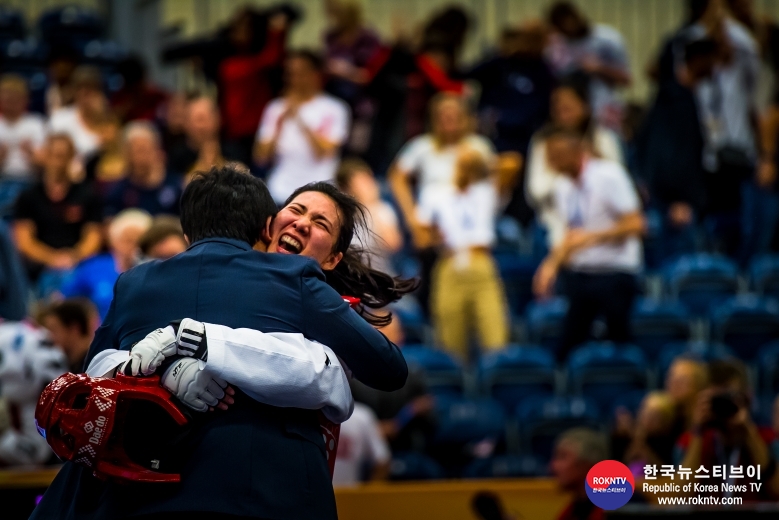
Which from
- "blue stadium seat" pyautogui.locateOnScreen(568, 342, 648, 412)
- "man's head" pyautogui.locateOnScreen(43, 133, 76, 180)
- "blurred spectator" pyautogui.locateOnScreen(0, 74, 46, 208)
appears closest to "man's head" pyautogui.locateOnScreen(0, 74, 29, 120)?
"blurred spectator" pyautogui.locateOnScreen(0, 74, 46, 208)

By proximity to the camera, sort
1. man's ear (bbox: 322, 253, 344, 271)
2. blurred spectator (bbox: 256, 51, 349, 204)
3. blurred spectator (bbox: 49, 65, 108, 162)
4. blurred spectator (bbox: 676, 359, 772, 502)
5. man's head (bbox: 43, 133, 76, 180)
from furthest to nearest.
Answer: blurred spectator (bbox: 49, 65, 108, 162) < blurred spectator (bbox: 256, 51, 349, 204) < man's head (bbox: 43, 133, 76, 180) < blurred spectator (bbox: 676, 359, 772, 502) < man's ear (bbox: 322, 253, 344, 271)

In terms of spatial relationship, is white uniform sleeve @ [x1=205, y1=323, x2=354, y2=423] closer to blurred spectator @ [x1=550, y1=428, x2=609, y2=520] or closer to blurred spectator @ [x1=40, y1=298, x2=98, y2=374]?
blurred spectator @ [x1=550, y1=428, x2=609, y2=520]

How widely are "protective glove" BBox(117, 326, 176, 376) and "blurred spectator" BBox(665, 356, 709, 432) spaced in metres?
3.60

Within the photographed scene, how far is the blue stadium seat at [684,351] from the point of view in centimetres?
726

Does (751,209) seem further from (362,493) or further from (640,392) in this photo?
(362,493)

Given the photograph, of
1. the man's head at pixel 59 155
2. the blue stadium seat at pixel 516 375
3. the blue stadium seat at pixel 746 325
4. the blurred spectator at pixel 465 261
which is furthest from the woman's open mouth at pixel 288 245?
the man's head at pixel 59 155

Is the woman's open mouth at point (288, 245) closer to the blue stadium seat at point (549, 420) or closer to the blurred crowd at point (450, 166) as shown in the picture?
the blurred crowd at point (450, 166)

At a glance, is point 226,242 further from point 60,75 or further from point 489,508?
point 60,75

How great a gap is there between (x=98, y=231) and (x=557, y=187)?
116 inches

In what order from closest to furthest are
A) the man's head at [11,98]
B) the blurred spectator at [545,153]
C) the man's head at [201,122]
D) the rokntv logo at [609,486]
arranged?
the rokntv logo at [609,486] < the blurred spectator at [545,153] < the man's head at [201,122] < the man's head at [11,98]

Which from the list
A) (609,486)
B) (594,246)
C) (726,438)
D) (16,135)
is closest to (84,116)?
(16,135)

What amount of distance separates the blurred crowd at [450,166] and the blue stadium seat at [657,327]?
0.11m

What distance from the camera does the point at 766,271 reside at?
27.6 ft

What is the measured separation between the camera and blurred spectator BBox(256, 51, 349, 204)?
891 centimetres
